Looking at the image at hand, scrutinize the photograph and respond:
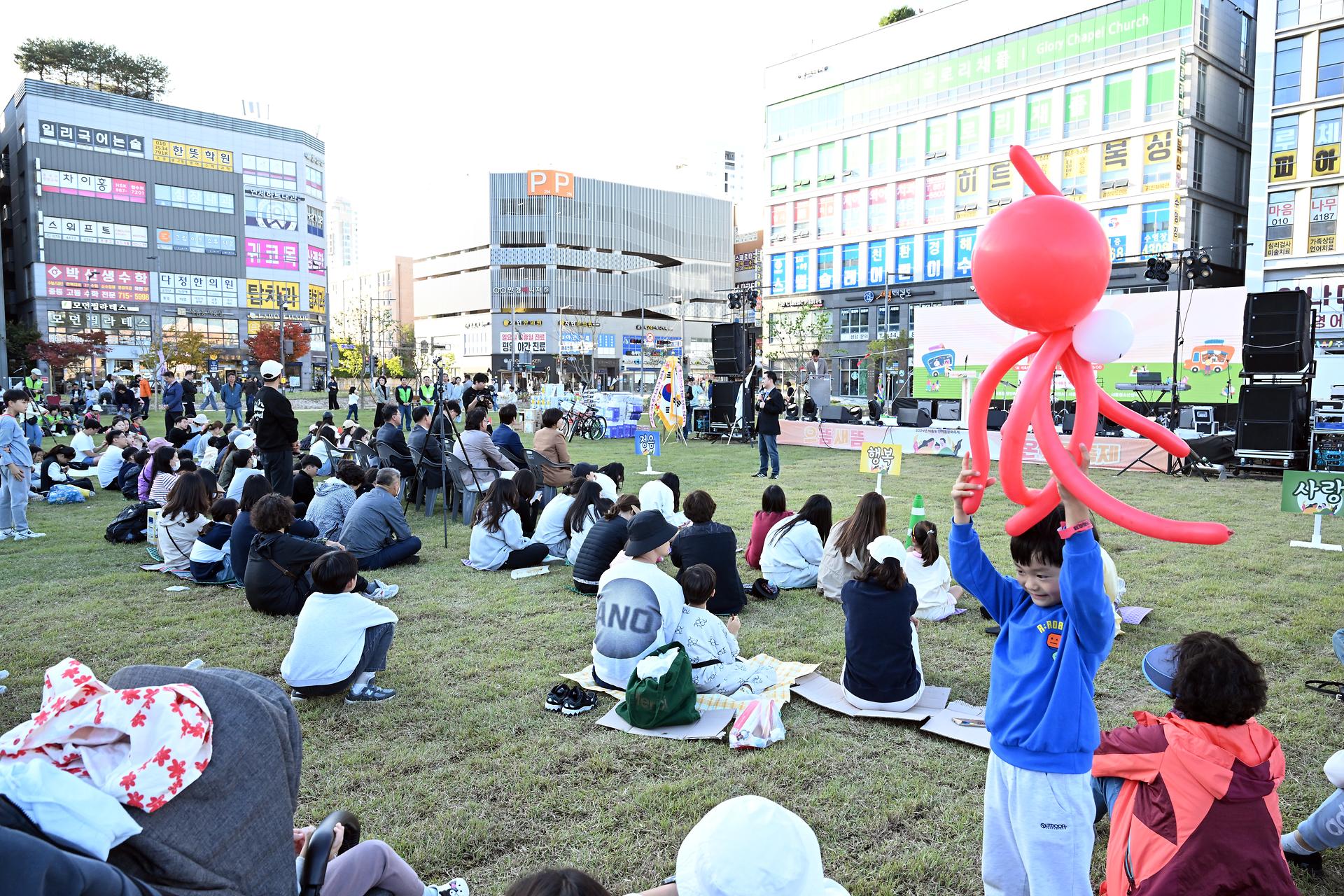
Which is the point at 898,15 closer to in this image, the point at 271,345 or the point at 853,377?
the point at 853,377

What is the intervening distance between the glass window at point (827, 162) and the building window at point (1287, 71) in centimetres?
2150

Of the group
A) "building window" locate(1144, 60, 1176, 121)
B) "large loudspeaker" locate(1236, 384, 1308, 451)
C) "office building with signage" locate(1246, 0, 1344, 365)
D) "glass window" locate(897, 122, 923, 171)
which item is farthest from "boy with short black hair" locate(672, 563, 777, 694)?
"glass window" locate(897, 122, 923, 171)

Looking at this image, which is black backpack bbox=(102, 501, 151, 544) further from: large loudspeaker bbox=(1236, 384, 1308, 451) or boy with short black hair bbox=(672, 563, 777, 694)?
large loudspeaker bbox=(1236, 384, 1308, 451)

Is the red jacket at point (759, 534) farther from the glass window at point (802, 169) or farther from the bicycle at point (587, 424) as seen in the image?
the glass window at point (802, 169)

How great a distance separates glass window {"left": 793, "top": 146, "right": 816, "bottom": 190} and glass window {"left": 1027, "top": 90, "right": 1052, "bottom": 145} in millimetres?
12692

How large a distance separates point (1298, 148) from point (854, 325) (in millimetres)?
21738

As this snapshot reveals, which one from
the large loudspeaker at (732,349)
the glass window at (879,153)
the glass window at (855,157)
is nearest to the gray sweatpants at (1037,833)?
the large loudspeaker at (732,349)

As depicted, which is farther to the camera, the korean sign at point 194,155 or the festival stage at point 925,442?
the korean sign at point 194,155

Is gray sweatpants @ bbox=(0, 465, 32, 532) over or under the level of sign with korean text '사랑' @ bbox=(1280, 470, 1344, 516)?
under

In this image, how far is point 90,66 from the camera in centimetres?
5772

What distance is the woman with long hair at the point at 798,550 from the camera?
670cm

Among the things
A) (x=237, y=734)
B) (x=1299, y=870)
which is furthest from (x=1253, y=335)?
(x=237, y=734)

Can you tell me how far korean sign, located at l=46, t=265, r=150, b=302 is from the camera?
51219 millimetres

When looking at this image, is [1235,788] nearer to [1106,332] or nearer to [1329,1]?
[1106,332]
